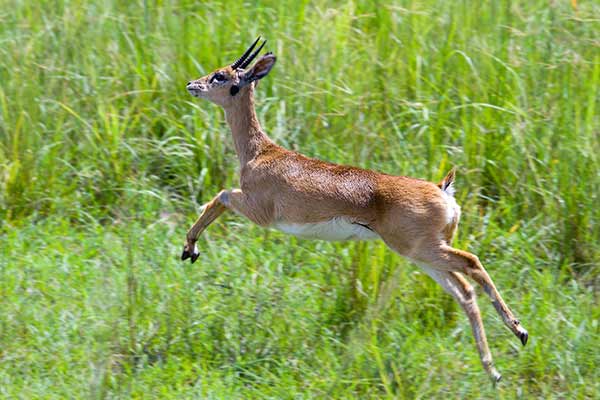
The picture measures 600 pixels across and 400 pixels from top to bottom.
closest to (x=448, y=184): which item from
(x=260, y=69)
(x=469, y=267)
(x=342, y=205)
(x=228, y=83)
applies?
(x=469, y=267)

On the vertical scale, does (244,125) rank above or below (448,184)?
above

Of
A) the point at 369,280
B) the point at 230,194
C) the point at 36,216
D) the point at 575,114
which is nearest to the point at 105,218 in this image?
the point at 36,216

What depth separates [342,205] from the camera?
5148mm

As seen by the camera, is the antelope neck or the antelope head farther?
the antelope neck

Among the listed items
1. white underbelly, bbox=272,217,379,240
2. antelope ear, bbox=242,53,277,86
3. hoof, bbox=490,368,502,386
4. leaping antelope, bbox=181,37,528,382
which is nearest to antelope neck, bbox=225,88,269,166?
leaping antelope, bbox=181,37,528,382

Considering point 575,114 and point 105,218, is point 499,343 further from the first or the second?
point 105,218

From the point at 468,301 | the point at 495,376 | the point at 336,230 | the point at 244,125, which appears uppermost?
the point at 244,125

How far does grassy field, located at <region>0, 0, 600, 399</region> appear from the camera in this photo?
4.99 meters

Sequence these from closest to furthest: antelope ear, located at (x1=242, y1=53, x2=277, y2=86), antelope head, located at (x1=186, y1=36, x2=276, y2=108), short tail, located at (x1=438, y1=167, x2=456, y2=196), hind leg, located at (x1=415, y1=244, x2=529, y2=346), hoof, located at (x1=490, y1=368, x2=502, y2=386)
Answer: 1. hoof, located at (x1=490, y1=368, x2=502, y2=386)
2. hind leg, located at (x1=415, y1=244, x2=529, y2=346)
3. short tail, located at (x1=438, y1=167, x2=456, y2=196)
4. antelope ear, located at (x1=242, y1=53, x2=277, y2=86)
5. antelope head, located at (x1=186, y1=36, x2=276, y2=108)

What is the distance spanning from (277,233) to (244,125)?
85cm

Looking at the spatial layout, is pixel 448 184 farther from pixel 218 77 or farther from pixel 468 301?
pixel 218 77

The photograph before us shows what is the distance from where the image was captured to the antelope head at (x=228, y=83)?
18.2ft

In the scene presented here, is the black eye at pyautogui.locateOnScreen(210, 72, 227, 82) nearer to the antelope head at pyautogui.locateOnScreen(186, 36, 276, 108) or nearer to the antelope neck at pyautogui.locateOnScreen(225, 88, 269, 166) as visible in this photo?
the antelope head at pyautogui.locateOnScreen(186, 36, 276, 108)

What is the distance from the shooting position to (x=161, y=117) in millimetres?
6844
